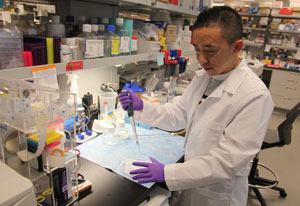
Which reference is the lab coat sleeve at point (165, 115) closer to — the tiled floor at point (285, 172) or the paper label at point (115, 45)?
the paper label at point (115, 45)

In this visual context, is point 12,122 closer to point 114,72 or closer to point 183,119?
point 183,119

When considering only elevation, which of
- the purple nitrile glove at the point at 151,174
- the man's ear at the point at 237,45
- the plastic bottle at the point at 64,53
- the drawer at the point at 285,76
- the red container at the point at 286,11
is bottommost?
the purple nitrile glove at the point at 151,174

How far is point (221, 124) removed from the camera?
115 centimetres

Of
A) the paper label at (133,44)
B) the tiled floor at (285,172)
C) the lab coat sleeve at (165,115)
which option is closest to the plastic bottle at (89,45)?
the paper label at (133,44)

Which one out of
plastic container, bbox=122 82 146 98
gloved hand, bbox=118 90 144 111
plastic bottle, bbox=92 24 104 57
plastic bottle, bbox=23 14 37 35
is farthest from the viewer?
plastic container, bbox=122 82 146 98

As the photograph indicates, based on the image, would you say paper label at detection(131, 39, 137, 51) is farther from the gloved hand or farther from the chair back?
the chair back

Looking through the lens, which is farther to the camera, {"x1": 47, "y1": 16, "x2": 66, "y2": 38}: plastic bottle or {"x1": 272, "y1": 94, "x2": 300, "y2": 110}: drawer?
{"x1": 272, "y1": 94, "x2": 300, "y2": 110}: drawer

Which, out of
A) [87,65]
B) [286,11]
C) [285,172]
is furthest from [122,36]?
[286,11]

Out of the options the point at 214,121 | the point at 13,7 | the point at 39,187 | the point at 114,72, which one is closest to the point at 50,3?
the point at 13,7

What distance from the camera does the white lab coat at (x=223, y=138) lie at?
1.04m

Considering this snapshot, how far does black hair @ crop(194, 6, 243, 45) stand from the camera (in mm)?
1028

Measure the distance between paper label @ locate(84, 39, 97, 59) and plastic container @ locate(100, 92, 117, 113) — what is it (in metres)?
0.66

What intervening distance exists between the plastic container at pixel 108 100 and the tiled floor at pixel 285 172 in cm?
181

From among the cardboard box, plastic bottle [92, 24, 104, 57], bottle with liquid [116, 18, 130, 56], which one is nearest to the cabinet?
the cardboard box
